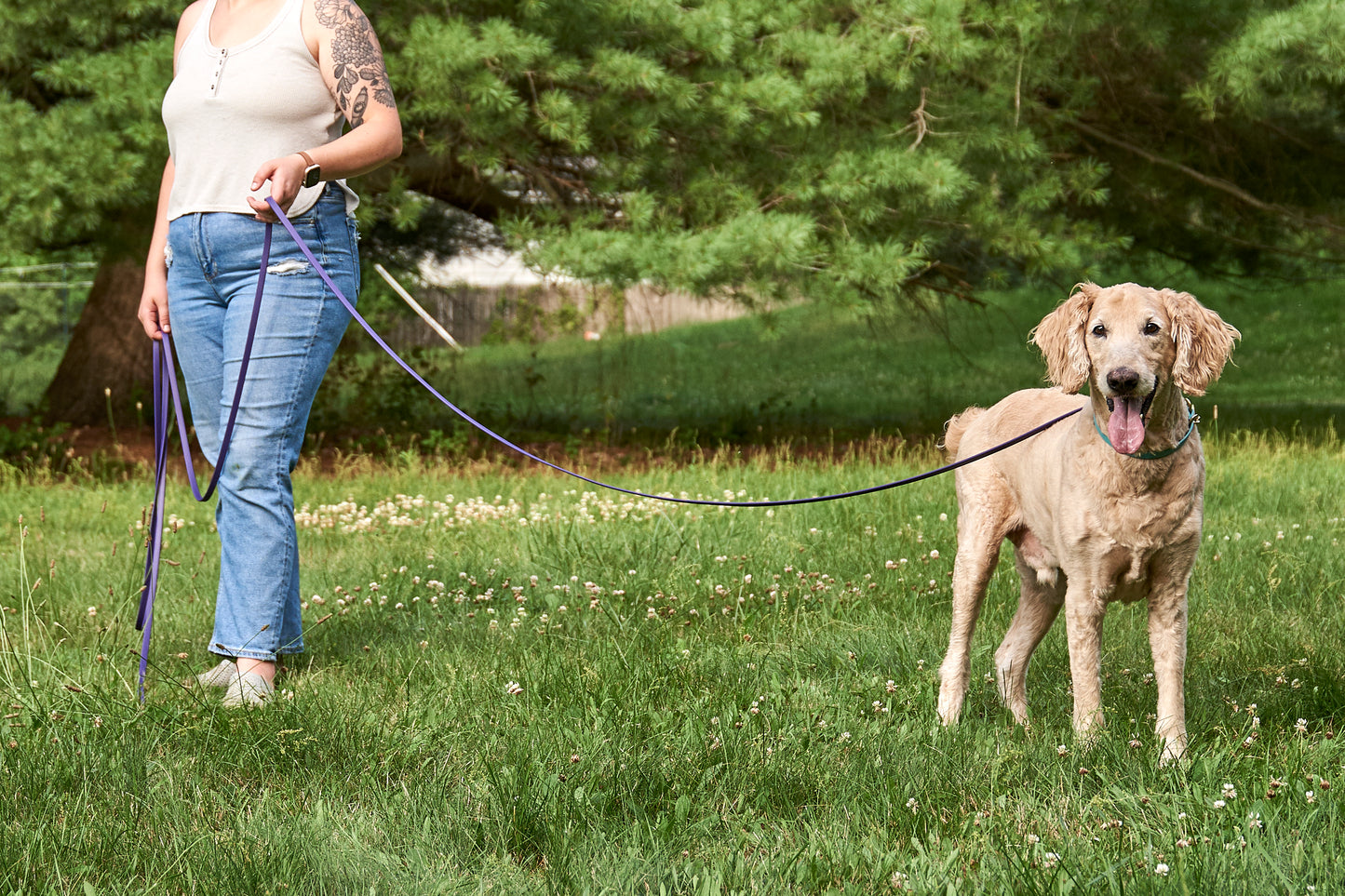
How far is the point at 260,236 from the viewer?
3398 millimetres

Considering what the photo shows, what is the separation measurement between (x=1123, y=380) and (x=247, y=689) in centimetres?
245

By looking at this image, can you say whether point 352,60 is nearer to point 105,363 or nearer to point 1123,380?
point 1123,380

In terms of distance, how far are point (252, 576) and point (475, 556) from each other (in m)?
1.58

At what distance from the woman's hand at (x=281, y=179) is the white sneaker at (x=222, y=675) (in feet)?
4.30

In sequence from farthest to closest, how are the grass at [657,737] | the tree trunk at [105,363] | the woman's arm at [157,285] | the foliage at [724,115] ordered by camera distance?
the tree trunk at [105,363] → the foliage at [724,115] → the woman's arm at [157,285] → the grass at [657,737]

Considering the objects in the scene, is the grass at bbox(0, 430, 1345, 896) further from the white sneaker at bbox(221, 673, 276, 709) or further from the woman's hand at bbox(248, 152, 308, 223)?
the woman's hand at bbox(248, 152, 308, 223)

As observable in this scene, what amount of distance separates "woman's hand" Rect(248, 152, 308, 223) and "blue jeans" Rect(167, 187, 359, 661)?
16 centimetres

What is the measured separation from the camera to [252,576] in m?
3.51

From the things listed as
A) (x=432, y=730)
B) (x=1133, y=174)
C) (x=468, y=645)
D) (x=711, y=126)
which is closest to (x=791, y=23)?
(x=711, y=126)

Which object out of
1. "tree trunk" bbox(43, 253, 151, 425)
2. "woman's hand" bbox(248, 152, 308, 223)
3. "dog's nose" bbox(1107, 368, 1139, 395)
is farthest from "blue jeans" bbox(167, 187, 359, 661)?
"tree trunk" bbox(43, 253, 151, 425)

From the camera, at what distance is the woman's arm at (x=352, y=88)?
336cm

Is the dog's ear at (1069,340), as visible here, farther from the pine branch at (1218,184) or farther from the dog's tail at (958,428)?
the pine branch at (1218,184)

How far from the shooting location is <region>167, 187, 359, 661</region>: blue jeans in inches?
135

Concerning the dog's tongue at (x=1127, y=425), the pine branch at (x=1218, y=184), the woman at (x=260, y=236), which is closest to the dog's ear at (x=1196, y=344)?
the dog's tongue at (x=1127, y=425)
